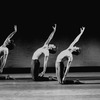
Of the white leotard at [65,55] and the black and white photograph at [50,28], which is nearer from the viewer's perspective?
the white leotard at [65,55]

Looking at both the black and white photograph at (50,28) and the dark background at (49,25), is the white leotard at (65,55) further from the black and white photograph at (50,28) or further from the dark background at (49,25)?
Result: the dark background at (49,25)

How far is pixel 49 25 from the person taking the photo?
10.6m

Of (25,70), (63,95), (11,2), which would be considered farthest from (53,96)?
(11,2)

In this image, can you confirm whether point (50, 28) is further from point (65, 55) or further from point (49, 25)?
point (65, 55)

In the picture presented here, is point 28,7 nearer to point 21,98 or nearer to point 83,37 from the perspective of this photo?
point 83,37

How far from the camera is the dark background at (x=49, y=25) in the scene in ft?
34.6

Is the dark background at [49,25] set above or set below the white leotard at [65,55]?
above

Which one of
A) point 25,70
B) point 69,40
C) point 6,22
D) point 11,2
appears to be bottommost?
point 25,70

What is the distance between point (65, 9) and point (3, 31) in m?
2.71

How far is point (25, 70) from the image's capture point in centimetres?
1052

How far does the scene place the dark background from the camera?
1055 cm

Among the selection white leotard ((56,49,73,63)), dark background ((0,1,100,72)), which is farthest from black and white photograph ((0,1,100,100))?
white leotard ((56,49,73,63))

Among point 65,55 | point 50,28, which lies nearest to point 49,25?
point 50,28

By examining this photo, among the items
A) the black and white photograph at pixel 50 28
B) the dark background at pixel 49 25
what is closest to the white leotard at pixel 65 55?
the black and white photograph at pixel 50 28
